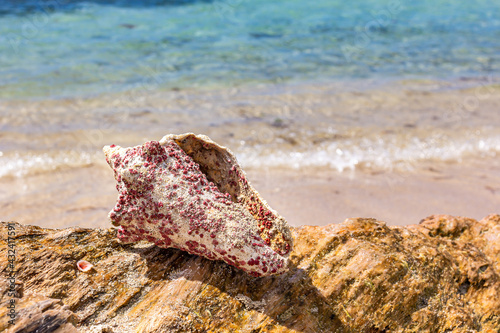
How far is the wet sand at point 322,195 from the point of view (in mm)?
5117

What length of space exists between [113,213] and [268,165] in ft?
13.3

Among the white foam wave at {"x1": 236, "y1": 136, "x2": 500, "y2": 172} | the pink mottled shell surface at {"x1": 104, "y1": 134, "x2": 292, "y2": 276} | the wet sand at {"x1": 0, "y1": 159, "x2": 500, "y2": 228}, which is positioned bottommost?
the wet sand at {"x1": 0, "y1": 159, "x2": 500, "y2": 228}

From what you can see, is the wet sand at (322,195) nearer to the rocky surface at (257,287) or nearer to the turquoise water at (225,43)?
the rocky surface at (257,287)

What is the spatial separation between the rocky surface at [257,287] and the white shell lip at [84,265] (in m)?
0.03

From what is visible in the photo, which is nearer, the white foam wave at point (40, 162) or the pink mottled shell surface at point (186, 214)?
the pink mottled shell surface at point (186, 214)

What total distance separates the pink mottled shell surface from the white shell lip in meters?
0.26

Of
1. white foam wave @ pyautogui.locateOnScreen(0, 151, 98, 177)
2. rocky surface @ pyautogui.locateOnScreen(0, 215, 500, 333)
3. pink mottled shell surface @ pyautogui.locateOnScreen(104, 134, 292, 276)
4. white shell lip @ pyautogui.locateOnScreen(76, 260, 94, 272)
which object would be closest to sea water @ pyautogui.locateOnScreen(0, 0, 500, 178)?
white foam wave @ pyautogui.locateOnScreen(0, 151, 98, 177)


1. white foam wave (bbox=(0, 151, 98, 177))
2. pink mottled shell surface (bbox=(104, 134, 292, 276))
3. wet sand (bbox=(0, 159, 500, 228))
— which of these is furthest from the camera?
white foam wave (bbox=(0, 151, 98, 177))

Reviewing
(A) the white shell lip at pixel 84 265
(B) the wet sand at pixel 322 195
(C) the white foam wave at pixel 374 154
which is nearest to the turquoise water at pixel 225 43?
(C) the white foam wave at pixel 374 154

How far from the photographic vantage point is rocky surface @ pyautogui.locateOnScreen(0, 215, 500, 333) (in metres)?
2.45

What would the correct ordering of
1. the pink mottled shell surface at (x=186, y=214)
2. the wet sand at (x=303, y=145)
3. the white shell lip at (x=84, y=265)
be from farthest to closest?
the wet sand at (x=303, y=145) < the white shell lip at (x=84, y=265) < the pink mottled shell surface at (x=186, y=214)

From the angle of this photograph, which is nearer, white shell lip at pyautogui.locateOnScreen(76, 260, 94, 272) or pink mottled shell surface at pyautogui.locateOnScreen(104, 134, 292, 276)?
pink mottled shell surface at pyautogui.locateOnScreen(104, 134, 292, 276)

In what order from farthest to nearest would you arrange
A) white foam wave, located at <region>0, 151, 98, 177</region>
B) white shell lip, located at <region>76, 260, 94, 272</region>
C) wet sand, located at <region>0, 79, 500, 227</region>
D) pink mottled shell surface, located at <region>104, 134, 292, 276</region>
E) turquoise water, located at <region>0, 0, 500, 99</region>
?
turquoise water, located at <region>0, 0, 500, 99</region> < white foam wave, located at <region>0, 151, 98, 177</region> < wet sand, located at <region>0, 79, 500, 227</region> < white shell lip, located at <region>76, 260, 94, 272</region> < pink mottled shell surface, located at <region>104, 134, 292, 276</region>

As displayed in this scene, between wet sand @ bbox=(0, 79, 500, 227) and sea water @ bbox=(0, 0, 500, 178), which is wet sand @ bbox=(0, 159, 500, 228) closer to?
wet sand @ bbox=(0, 79, 500, 227)
